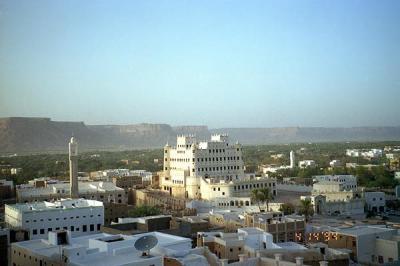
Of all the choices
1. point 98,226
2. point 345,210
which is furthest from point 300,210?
point 98,226

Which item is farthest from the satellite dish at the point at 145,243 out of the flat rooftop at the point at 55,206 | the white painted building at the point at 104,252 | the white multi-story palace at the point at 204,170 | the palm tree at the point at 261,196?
the white multi-story palace at the point at 204,170

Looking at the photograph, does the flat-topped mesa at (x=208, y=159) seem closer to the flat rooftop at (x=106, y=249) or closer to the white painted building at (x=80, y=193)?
A: the white painted building at (x=80, y=193)

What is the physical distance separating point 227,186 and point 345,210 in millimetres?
11131

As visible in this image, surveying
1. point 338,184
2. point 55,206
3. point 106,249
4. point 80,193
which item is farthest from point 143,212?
point 338,184

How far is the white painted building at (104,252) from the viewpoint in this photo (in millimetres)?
23984

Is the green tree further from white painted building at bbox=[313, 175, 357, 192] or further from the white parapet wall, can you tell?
the white parapet wall

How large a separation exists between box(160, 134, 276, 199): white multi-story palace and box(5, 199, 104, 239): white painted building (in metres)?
18.3

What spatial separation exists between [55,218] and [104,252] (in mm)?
12945

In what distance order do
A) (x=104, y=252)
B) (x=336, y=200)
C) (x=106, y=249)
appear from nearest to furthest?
(x=104, y=252), (x=106, y=249), (x=336, y=200)

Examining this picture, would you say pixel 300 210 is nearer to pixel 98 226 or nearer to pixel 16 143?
pixel 98 226

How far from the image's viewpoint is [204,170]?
205ft

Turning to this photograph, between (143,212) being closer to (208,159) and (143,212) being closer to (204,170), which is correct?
(204,170)

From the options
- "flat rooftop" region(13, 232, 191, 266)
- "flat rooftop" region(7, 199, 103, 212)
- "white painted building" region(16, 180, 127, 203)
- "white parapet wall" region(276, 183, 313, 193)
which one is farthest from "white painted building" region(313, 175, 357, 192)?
"flat rooftop" region(13, 232, 191, 266)

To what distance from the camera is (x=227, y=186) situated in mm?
54812
